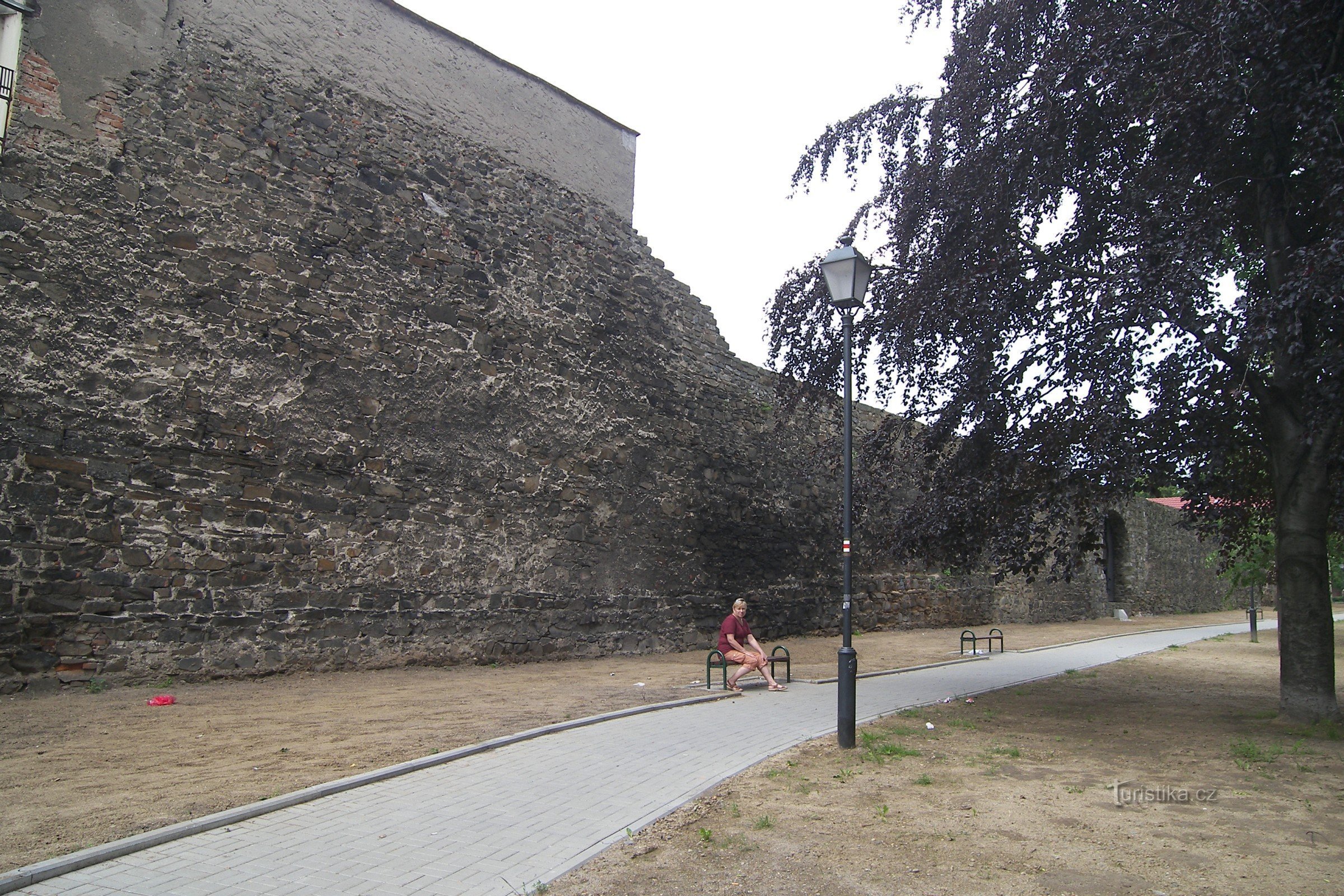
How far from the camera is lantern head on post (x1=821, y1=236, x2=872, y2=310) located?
288 inches

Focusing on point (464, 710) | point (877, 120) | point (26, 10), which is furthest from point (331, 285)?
point (877, 120)

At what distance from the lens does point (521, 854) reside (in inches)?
153

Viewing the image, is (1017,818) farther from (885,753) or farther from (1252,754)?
(1252,754)

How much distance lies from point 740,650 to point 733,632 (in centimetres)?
29

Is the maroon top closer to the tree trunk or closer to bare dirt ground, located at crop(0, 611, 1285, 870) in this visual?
Result: bare dirt ground, located at crop(0, 611, 1285, 870)

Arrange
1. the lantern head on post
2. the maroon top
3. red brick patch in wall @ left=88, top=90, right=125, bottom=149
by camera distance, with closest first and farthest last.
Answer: the lantern head on post, red brick patch in wall @ left=88, top=90, right=125, bottom=149, the maroon top

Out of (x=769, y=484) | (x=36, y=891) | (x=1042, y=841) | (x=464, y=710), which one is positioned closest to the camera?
(x=36, y=891)

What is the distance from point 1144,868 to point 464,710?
5.68 meters

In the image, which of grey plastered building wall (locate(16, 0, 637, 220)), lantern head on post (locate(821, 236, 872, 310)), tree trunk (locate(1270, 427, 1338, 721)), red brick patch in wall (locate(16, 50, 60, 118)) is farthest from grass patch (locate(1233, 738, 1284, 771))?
red brick patch in wall (locate(16, 50, 60, 118))

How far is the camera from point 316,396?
→ 9539 mm

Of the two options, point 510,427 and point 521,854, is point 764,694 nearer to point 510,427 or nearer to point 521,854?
point 510,427

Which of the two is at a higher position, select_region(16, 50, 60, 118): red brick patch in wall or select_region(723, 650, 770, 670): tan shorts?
select_region(16, 50, 60, 118): red brick patch in wall

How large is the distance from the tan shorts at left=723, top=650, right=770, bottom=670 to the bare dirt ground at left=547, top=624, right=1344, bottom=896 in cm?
211

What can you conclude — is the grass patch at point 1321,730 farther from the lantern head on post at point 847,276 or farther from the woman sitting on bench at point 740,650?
Result: the lantern head on post at point 847,276
